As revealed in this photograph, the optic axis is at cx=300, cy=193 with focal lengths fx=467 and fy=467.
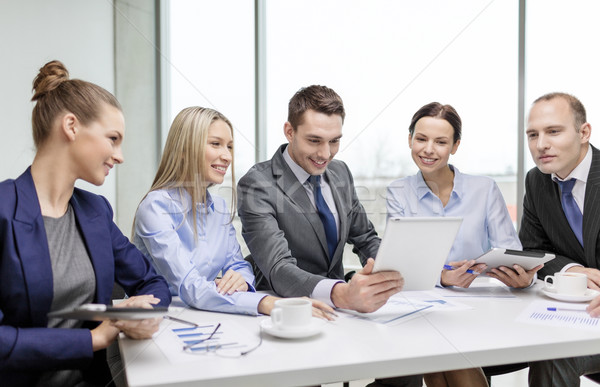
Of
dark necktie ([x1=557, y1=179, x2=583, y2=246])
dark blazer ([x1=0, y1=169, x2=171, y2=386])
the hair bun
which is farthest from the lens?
dark necktie ([x1=557, y1=179, x2=583, y2=246])

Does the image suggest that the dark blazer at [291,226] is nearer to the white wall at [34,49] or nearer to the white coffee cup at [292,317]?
the white coffee cup at [292,317]

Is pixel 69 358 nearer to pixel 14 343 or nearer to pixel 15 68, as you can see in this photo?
pixel 14 343

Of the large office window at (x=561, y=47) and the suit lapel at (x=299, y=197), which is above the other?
the large office window at (x=561, y=47)

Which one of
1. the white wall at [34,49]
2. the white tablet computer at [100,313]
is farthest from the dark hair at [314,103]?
the white wall at [34,49]

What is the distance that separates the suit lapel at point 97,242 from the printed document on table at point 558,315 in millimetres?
1084

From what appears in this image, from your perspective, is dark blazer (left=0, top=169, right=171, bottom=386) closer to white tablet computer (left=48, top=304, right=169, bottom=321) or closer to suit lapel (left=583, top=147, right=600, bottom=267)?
white tablet computer (left=48, top=304, right=169, bottom=321)

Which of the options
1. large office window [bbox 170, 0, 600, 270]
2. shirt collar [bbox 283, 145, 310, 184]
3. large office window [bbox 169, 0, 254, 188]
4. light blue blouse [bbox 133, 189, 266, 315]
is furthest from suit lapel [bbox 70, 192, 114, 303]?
large office window [bbox 169, 0, 254, 188]

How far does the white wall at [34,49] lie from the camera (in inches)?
113

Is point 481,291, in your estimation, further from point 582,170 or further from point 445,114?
point 445,114

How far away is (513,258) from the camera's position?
1.49 m

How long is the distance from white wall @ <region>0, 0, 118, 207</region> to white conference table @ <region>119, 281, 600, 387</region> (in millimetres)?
1965

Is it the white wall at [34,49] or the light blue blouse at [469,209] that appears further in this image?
the white wall at [34,49]

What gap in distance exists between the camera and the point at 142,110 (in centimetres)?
418

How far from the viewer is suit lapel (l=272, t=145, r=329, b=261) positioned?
1.84 meters
